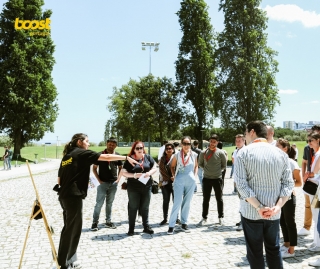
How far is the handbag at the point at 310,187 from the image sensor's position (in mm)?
5871

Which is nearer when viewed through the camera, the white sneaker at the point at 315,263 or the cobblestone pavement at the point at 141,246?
the white sneaker at the point at 315,263

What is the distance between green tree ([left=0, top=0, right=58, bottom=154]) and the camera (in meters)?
36.6

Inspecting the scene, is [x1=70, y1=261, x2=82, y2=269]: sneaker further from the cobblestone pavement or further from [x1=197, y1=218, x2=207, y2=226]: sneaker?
[x1=197, y1=218, x2=207, y2=226]: sneaker

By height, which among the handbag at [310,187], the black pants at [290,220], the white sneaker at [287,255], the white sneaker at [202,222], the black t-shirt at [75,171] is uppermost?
the black t-shirt at [75,171]

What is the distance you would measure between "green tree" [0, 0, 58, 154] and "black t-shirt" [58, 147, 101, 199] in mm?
34777

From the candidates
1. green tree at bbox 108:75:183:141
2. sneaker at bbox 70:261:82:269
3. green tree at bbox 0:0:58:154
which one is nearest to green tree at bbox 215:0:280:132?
green tree at bbox 108:75:183:141

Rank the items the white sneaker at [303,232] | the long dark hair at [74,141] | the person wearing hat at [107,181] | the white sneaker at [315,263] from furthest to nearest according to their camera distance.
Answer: the person wearing hat at [107,181] < the white sneaker at [303,232] < the long dark hair at [74,141] < the white sneaker at [315,263]

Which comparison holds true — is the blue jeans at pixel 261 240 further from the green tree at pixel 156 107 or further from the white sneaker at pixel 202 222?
the green tree at pixel 156 107

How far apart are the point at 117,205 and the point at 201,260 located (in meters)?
5.64

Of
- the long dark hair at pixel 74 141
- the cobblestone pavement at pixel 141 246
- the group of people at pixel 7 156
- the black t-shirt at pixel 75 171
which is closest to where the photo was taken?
the black t-shirt at pixel 75 171

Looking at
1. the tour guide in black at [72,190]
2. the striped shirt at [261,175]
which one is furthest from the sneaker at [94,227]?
the striped shirt at [261,175]

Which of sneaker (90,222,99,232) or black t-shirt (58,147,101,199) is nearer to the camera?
black t-shirt (58,147,101,199)

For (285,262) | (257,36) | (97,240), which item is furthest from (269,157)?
(257,36)

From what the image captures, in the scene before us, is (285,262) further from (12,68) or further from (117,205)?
(12,68)
